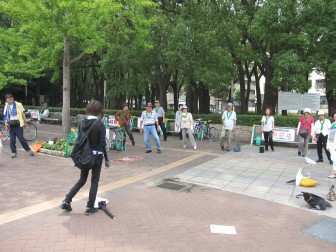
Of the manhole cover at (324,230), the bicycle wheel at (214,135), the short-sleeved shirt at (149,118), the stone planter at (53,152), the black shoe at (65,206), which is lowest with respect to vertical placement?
the manhole cover at (324,230)

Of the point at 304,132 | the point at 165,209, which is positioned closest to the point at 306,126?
the point at 304,132

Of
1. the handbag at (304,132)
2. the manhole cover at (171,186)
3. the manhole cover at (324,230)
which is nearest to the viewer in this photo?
the manhole cover at (324,230)

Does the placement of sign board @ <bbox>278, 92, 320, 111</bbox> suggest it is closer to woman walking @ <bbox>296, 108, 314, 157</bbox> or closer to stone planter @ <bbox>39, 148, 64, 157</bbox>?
woman walking @ <bbox>296, 108, 314, 157</bbox>

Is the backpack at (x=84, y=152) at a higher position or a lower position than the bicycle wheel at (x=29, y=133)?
higher

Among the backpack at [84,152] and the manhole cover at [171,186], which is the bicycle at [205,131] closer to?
the manhole cover at [171,186]

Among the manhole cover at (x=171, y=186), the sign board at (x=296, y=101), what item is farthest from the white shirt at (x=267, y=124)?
the manhole cover at (x=171, y=186)

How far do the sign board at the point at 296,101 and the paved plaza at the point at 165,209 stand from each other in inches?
259

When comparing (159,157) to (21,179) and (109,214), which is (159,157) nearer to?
(21,179)

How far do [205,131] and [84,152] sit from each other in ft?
34.9

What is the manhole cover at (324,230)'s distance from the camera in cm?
441

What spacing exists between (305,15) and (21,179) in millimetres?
11520

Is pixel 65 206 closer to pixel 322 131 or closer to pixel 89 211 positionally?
pixel 89 211

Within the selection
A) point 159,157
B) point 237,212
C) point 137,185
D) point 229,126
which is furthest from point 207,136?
point 237,212

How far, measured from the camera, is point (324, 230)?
4.64 meters
